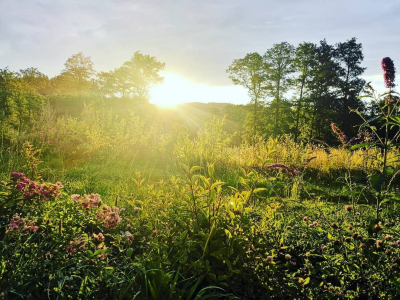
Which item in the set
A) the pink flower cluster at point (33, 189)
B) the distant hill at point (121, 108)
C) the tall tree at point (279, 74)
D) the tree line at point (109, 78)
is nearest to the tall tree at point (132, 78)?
the tree line at point (109, 78)

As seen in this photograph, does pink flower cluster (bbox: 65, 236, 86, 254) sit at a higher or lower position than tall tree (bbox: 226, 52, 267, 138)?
lower

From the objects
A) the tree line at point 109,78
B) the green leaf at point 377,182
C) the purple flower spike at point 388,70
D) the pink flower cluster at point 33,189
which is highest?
the tree line at point 109,78

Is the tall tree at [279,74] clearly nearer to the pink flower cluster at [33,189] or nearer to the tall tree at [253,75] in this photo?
the tall tree at [253,75]

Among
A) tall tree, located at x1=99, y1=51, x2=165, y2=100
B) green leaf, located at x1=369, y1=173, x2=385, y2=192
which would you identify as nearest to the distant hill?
tall tree, located at x1=99, y1=51, x2=165, y2=100

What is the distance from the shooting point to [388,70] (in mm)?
2104

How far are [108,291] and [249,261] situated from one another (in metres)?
0.94

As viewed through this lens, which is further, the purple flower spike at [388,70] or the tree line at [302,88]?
the tree line at [302,88]

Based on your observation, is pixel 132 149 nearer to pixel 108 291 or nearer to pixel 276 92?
pixel 108 291

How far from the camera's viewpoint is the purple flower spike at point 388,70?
6.66 ft

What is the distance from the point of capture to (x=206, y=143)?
7426 mm

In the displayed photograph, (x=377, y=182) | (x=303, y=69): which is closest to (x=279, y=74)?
(x=303, y=69)

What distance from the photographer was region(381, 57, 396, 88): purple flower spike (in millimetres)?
2029

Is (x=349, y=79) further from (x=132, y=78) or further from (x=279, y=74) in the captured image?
(x=132, y=78)

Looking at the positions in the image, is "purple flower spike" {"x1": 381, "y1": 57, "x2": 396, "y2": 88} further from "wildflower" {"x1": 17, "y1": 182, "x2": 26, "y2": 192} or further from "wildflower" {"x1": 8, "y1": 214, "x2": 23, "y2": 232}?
"wildflower" {"x1": 17, "y1": 182, "x2": 26, "y2": 192}
